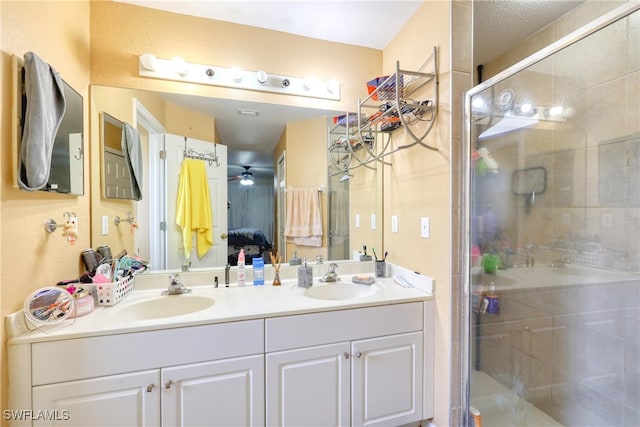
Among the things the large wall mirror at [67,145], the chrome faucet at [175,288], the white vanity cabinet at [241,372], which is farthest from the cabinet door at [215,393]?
the large wall mirror at [67,145]

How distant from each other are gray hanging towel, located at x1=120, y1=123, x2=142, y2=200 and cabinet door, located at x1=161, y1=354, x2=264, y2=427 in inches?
40.5

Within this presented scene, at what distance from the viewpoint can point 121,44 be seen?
153cm

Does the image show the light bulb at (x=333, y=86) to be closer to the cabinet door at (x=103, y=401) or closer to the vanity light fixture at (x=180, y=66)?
the vanity light fixture at (x=180, y=66)

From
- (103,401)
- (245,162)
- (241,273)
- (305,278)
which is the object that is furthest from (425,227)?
(103,401)

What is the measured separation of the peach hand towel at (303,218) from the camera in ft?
6.09

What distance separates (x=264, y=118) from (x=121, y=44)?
2.82ft

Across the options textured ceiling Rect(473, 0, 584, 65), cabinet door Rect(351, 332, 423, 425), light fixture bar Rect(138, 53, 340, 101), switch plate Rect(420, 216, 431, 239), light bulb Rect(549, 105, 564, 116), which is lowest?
cabinet door Rect(351, 332, 423, 425)

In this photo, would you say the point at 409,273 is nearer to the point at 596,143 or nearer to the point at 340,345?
the point at 340,345

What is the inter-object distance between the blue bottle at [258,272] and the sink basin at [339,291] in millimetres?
307

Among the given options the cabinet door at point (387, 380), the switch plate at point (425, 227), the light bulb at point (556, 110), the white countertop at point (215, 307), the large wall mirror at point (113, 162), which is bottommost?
the cabinet door at point (387, 380)

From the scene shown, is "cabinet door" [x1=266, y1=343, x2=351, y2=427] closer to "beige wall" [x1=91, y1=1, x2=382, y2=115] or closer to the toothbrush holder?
the toothbrush holder

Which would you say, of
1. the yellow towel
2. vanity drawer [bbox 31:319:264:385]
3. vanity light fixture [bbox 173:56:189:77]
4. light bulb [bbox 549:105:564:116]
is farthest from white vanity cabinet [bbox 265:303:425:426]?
vanity light fixture [bbox 173:56:189:77]

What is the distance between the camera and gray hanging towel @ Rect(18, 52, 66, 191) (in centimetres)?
99

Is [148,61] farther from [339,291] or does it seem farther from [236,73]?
[339,291]
